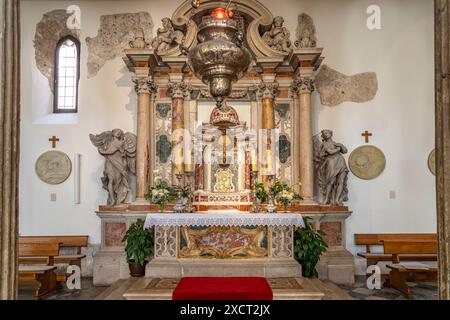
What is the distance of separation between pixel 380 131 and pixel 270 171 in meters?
2.85

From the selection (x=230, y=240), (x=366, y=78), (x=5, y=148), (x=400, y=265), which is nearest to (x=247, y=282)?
(x=230, y=240)

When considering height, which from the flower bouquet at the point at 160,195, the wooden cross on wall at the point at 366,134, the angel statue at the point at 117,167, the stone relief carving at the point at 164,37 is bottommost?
the flower bouquet at the point at 160,195

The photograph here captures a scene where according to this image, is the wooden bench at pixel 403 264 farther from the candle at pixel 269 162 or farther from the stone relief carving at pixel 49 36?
the stone relief carving at pixel 49 36

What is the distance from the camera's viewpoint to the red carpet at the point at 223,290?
4.96 m

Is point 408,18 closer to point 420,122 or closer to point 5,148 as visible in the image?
point 420,122

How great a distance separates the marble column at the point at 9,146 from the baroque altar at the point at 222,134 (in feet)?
16.8

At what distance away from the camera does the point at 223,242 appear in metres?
6.91

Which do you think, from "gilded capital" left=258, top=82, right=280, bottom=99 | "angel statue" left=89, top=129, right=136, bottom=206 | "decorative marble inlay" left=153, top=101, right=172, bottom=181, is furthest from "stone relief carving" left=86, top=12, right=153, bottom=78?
"gilded capital" left=258, top=82, right=280, bottom=99

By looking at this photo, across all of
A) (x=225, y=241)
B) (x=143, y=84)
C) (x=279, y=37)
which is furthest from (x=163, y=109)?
(x=225, y=241)

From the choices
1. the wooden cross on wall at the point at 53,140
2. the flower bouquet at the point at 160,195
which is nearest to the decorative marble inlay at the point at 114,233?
the flower bouquet at the point at 160,195

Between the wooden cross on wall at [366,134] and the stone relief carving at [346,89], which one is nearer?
the wooden cross on wall at [366,134]

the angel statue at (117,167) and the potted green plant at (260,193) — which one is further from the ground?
the angel statue at (117,167)

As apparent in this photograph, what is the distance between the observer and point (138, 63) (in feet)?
28.0

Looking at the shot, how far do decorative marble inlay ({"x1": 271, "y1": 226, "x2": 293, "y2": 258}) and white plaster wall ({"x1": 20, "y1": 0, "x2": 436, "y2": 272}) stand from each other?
265 cm
